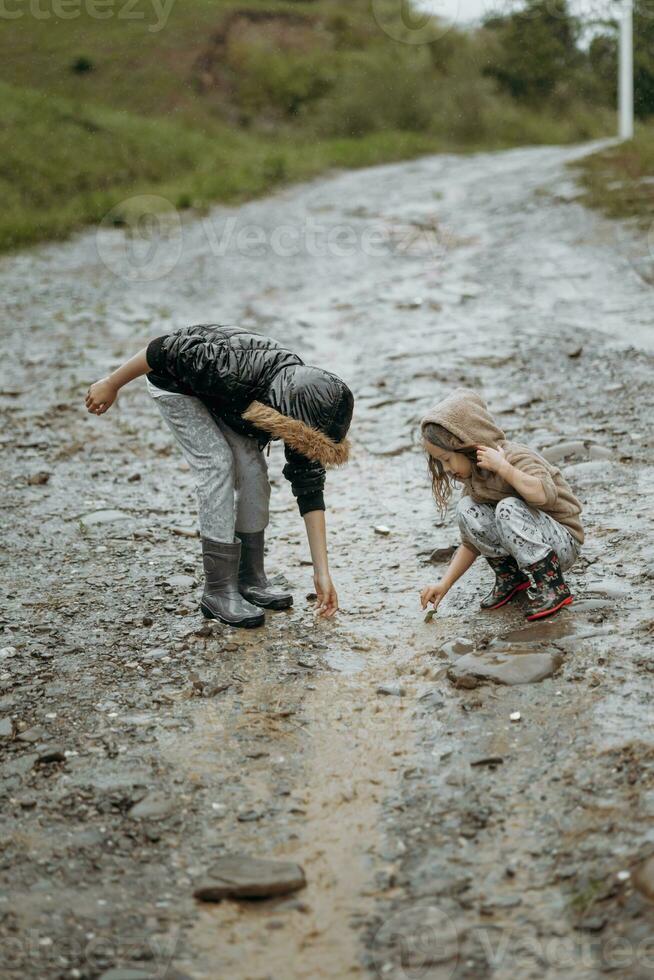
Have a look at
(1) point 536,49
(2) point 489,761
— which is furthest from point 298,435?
(1) point 536,49

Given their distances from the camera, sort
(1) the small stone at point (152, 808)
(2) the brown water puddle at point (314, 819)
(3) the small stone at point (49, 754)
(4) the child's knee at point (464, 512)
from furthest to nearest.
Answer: (4) the child's knee at point (464, 512) < (3) the small stone at point (49, 754) < (1) the small stone at point (152, 808) < (2) the brown water puddle at point (314, 819)

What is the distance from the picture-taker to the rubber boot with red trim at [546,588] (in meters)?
3.79

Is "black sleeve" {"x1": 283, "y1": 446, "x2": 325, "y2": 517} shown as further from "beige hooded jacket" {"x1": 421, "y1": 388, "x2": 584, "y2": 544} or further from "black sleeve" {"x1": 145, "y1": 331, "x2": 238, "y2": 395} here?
"beige hooded jacket" {"x1": 421, "y1": 388, "x2": 584, "y2": 544}

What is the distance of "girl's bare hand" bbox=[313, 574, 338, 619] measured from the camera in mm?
4062

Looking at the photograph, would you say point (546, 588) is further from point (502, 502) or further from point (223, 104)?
point (223, 104)

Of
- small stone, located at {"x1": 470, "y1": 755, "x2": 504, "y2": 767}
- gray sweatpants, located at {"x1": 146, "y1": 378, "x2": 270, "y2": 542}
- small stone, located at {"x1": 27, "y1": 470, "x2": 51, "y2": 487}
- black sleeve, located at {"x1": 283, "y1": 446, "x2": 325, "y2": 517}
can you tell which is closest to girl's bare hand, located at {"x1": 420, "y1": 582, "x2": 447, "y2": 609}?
black sleeve, located at {"x1": 283, "y1": 446, "x2": 325, "y2": 517}

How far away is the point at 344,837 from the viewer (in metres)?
2.83

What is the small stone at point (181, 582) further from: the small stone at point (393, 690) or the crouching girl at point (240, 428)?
the small stone at point (393, 690)

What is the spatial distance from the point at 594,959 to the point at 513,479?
5.56 feet

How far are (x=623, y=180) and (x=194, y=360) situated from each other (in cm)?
1106

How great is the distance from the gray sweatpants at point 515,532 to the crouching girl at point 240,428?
0.53 m

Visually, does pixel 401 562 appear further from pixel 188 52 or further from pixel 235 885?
pixel 188 52

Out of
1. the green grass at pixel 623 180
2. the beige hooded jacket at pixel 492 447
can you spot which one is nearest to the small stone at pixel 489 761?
the beige hooded jacket at pixel 492 447

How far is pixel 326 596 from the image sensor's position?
13.4ft
